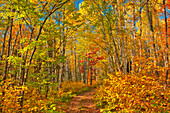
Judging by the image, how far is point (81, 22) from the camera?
877cm

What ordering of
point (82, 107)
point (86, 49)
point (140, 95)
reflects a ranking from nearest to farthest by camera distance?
point (140, 95), point (82, 107), point (86, 49)

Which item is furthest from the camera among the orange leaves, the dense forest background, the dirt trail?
the dirt trail

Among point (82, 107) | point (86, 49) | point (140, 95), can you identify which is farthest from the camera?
point (86, 49)

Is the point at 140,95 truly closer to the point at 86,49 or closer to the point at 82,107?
the point at 82,107

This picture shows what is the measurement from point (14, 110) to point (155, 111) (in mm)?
4137

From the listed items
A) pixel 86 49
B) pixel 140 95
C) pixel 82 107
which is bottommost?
pixel 82 107

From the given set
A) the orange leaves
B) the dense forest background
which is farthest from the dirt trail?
the orange leaves

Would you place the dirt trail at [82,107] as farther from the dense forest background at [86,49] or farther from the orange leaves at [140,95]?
the orange leaves at [140,95]

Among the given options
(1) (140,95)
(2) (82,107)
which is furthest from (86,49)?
(1) (140,95)

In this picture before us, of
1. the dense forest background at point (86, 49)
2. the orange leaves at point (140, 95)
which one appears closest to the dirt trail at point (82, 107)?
the dense forest background at point (86, 49)

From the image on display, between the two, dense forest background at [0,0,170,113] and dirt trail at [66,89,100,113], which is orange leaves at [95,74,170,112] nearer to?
dense forest background at [0,0,170,113]

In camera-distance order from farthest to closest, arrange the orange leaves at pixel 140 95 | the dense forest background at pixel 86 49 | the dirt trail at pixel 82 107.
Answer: the dirt trail at pixel 82 107, the dense forest background at pixel 86 49, the orange leaves at pixel 140 95

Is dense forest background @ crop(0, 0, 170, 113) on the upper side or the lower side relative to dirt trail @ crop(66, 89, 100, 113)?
upper

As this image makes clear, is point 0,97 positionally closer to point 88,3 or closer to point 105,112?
point 105,112
